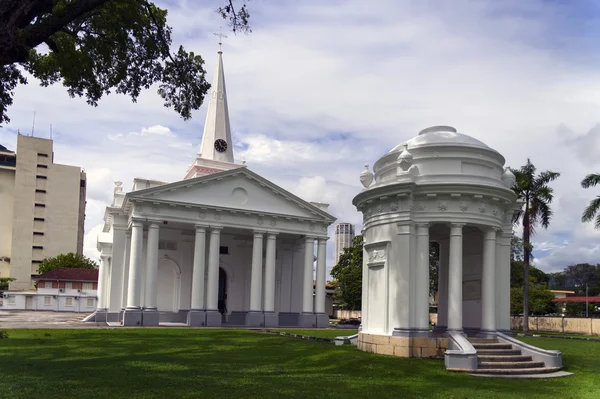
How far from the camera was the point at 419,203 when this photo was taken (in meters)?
17.0

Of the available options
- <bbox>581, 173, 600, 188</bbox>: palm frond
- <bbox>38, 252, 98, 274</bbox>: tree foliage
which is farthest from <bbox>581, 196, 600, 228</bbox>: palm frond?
<bbox>38, 252, 98, 274</bbox>: tree foliage

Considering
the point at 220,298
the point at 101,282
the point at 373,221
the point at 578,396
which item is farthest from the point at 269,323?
the point at 578,396

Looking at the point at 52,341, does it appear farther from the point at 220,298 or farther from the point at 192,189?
the point at 220,298

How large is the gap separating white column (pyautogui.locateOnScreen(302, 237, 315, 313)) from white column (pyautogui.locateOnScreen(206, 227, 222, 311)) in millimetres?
6530

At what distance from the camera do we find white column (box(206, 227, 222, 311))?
3709 centimetres

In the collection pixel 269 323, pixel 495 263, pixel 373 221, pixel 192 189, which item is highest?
pixel 192 189

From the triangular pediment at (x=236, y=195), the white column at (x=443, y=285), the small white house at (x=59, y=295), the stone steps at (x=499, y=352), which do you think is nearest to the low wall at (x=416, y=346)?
the stone steps at (x=499, y=352)

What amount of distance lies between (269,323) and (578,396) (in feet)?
93.0

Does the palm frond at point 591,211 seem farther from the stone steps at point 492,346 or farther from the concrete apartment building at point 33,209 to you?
the concrete apartment building at point 33,209

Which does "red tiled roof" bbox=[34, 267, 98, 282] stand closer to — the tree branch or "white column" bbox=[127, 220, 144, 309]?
"white column" bbox=[127, 220, 144, 309]

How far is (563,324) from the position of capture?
162 feet

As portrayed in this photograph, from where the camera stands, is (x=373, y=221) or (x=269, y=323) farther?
(x=269, y=323)

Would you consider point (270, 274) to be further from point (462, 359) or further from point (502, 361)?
point (462, 359)

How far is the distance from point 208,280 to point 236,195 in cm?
569
